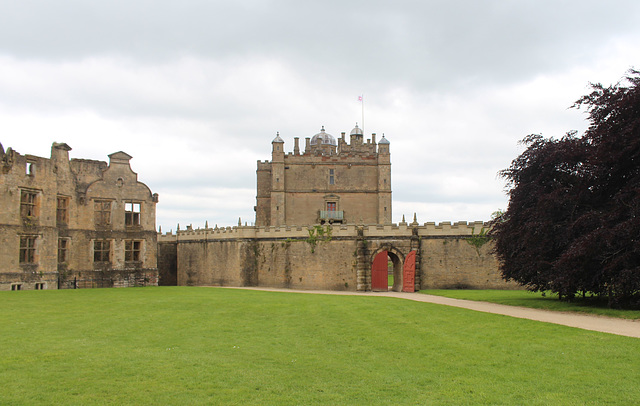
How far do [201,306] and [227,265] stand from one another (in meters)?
18.4

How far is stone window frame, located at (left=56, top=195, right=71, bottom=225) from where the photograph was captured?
33000 millimetres

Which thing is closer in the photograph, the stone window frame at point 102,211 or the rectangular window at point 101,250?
the rectangular window at point 101,250

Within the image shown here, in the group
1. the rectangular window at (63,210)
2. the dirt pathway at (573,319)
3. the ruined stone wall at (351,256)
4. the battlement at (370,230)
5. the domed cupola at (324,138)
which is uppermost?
the domed cupola at (324,138)

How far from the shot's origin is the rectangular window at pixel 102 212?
35.2 m

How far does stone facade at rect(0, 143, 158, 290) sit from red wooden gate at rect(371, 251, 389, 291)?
602 inches

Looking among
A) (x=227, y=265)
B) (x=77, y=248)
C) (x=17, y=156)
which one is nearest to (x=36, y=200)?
(x=17, y=156)

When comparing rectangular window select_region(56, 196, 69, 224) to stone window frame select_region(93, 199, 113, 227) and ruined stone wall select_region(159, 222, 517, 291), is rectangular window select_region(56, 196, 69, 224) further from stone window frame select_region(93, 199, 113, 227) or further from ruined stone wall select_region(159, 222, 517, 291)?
ruined stone wall select_region(159, 222, 517, 291)

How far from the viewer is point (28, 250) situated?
95.9ft

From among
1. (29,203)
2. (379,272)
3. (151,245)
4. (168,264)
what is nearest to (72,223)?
(29,203)

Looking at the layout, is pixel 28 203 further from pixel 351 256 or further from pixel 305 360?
pixel 305 360

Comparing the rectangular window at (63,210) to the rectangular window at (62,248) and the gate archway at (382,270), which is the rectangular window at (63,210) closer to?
the rectangular window at (62,248)

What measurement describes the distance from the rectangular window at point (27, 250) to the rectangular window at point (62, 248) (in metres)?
3.25

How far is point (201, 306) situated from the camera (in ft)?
68.4

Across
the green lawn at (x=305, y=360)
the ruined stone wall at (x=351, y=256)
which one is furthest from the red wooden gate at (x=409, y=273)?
the green lawn at (x=305, y=360)
